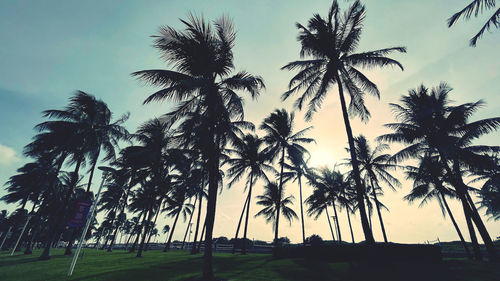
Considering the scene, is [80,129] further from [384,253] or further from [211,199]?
[384,253]

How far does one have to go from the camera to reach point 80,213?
11.2m

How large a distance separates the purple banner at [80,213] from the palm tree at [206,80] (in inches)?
258

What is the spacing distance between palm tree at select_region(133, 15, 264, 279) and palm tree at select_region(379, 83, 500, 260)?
13919 millimetres

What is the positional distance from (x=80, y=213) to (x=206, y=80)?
9.58 m

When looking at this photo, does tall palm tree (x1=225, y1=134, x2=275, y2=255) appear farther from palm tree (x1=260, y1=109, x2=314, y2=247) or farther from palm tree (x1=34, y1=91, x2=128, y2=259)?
palm tree (x1=34, y1=91, x2=128, y2=259)

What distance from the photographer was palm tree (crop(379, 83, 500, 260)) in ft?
48.1

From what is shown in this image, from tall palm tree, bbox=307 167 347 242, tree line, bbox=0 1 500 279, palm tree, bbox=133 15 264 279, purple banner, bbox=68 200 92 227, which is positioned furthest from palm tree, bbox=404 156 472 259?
purple banner, bbox=68 200 92 227

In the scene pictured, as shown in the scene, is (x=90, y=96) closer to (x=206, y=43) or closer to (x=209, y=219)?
(x=206, y=43)

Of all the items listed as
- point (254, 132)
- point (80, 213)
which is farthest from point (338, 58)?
point (80, 213)

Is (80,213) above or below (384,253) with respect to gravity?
above

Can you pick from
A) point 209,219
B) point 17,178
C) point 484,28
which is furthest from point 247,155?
point 17,178

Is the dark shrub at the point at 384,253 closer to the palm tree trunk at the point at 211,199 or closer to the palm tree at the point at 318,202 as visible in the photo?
the palm tree trunk at the point at 211,199

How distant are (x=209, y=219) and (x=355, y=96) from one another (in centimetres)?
1203

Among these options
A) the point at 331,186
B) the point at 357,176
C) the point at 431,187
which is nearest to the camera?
the point at 357,176
